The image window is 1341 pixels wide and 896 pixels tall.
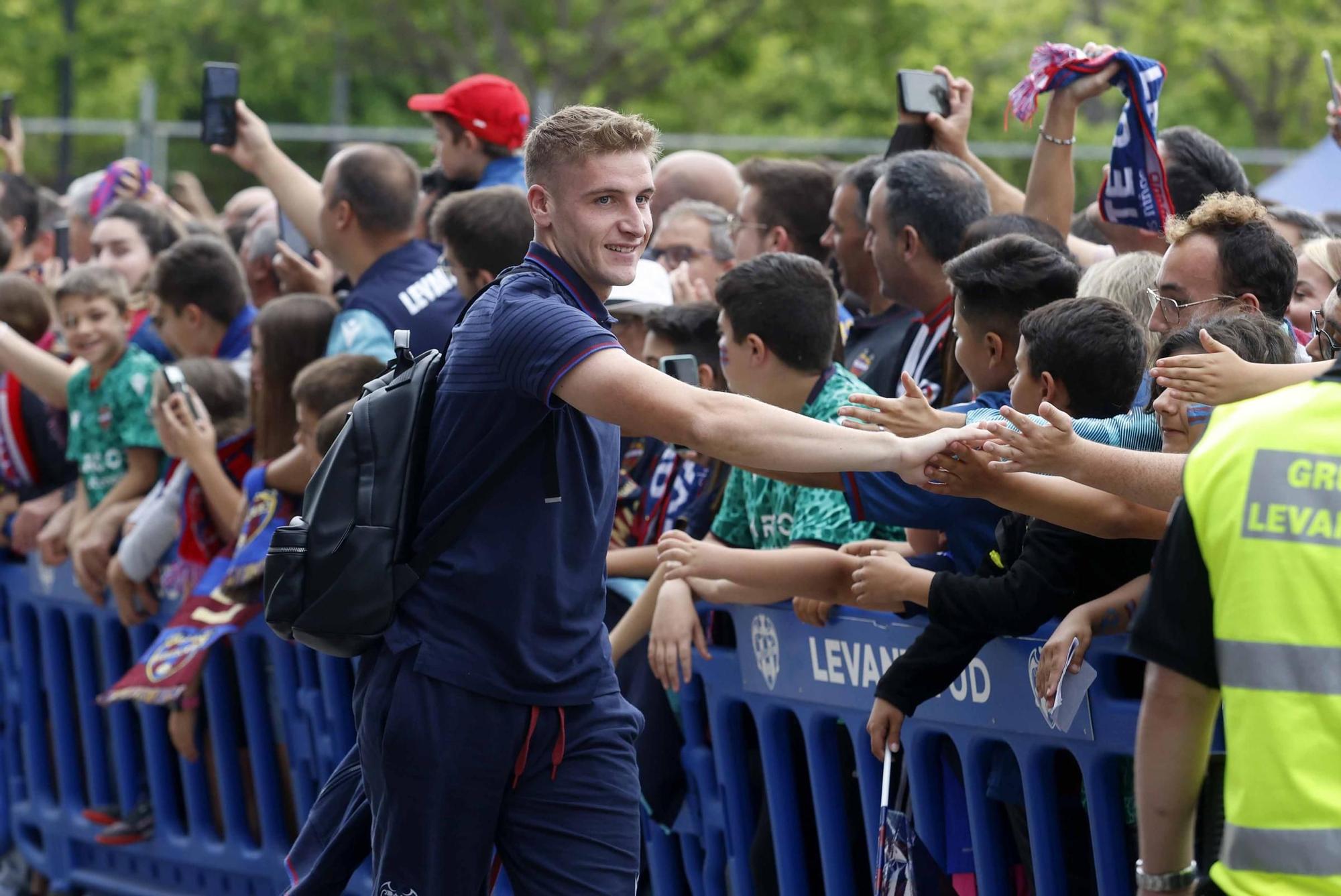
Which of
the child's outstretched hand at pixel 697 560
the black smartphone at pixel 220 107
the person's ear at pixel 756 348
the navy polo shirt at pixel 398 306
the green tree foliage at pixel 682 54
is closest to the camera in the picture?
the child's outstretched hand at pixel 697 560

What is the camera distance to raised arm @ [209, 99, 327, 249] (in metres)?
6.99

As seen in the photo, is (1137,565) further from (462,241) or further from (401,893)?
(462,241)

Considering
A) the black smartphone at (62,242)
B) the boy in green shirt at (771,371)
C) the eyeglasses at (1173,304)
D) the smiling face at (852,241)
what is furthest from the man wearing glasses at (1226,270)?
the black smartphone at (62,242)

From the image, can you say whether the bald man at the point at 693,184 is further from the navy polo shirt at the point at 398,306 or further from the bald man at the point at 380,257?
the navy polo shirt at the point at 398,306

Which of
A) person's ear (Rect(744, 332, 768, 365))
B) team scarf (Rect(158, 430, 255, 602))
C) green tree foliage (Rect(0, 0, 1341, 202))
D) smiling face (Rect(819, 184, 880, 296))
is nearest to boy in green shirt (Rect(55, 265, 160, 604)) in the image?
team scarf (Rect(158, 430, 255, 602))

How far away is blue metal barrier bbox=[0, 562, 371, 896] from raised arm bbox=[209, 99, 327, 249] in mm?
1687

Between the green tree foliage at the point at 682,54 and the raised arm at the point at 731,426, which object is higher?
the raised arm at the point at 731,426

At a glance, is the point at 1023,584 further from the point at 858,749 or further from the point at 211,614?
the point at 211,614

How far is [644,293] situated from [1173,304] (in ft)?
7.87

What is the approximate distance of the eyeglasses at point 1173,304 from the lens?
12.8 ft

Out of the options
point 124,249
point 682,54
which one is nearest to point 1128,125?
point 124,249

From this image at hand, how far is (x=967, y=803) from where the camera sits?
4.04 m

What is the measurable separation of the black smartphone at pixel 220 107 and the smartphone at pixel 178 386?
1.34 m

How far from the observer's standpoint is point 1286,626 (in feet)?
7.48
